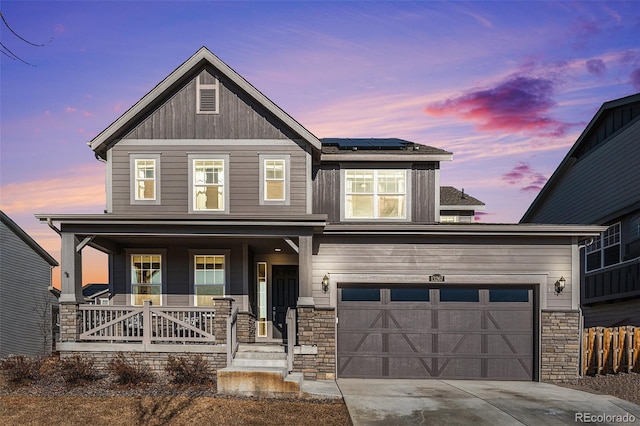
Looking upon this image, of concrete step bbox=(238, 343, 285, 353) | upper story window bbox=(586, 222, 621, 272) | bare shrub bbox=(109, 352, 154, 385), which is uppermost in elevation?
upper story window bbox=(586, 222, 621, 272)

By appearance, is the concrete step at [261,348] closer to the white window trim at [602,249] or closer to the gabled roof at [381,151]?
the gabled roof at [381,151]

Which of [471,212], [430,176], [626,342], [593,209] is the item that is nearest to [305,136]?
[430,176]

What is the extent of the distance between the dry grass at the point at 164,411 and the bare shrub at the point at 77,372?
38.6 inches

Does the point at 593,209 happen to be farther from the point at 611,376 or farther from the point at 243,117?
the point at 243,117

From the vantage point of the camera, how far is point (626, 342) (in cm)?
1388

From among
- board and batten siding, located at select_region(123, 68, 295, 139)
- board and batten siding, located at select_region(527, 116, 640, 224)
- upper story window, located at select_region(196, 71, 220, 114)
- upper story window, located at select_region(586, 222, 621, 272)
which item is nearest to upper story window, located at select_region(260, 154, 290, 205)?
board and batten siding, located at select_region(123, 68, 295, 139)

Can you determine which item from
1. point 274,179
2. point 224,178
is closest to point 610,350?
point 274,179

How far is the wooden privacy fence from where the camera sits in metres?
13.8

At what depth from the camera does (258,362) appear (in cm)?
1288

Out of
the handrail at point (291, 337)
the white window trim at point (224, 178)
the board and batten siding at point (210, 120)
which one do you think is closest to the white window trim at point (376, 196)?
the board and batten siding at point (210, 120)

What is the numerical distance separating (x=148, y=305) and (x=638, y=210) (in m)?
16.4

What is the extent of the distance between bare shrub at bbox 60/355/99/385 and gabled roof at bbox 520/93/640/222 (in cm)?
1937

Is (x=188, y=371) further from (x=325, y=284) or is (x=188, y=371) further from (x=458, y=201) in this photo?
(x=458, y=201)

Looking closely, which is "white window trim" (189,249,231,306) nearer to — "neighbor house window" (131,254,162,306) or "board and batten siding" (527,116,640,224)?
"neighbor house window" (131,254,162,306)
